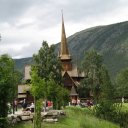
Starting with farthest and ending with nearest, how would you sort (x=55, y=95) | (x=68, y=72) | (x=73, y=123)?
(x=68, y=72), (x=55, y=95), (x=73, y=123)

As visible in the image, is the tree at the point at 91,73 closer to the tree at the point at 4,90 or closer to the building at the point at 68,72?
the building at the point at 68,72

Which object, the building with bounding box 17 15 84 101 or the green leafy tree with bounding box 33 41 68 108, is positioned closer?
the green leafy tree with bounding box 33 41 68 108

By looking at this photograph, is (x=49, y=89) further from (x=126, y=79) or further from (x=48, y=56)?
(x=126, y=79)

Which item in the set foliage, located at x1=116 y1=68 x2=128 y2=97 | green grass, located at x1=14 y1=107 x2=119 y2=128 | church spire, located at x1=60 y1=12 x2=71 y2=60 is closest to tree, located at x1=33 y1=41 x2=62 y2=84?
church spire, located at x1=60 y1=12 x2=71 y2=60

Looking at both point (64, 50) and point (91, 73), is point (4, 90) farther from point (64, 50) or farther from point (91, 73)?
point (64, 50)

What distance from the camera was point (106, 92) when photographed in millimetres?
74562

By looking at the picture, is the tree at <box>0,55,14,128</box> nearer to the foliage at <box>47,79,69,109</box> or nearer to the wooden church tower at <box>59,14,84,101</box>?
the foliage at <box>47,79,69,109</box>

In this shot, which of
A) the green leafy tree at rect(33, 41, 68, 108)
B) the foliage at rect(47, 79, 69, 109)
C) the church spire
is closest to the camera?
the foliage at rect(47, 79, 69, 109)

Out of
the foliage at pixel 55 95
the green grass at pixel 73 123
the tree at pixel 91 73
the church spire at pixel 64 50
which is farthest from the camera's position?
the church spire at pixel 64 50

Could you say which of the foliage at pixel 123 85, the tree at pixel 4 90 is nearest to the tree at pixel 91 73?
the foliage at pixel 123 85

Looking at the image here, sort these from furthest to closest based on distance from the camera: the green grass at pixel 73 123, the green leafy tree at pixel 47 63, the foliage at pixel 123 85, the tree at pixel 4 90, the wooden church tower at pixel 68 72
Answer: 1. the foliage at pixel 123 85
2. the wooden church tower at pixel 68 72
3. the green leafy tree at pixel 47 63
4. the green grass at pixel 73 123
5. the tree at pixel 4 90

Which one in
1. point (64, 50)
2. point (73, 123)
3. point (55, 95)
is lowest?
point (73, 123)

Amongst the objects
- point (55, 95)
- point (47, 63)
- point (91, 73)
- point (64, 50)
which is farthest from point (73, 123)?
point (64, 50)

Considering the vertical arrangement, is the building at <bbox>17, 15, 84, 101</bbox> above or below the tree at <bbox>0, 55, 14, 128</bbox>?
above
